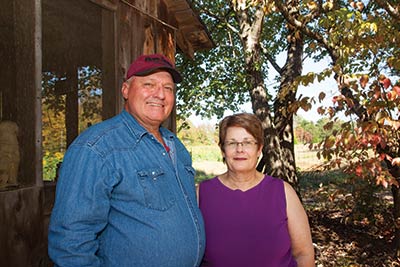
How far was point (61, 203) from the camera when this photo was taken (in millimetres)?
1739

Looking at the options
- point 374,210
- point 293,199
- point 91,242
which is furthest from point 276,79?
point 91,242

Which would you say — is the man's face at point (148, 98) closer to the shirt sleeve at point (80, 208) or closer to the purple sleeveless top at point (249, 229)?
the shirt sleeve at point (80, 208)

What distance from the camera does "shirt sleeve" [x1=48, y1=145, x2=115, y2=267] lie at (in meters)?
1.70

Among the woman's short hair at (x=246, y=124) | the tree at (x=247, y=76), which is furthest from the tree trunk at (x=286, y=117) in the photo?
the woman's short hair at (x=246, y=124)

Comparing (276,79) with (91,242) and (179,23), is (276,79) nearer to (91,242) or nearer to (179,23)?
(179,23)

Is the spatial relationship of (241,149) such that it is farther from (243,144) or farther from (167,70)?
(167,70)

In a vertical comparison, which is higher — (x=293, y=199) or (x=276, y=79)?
(x=276, y=79)

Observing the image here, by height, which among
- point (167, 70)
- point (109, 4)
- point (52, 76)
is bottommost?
point (167, 70)

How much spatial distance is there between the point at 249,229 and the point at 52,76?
12.3 ft

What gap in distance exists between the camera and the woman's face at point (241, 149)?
256 cm

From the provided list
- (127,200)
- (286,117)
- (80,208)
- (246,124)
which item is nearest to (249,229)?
(246,124)

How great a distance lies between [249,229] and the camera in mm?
2426

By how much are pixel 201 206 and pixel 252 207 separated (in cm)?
34

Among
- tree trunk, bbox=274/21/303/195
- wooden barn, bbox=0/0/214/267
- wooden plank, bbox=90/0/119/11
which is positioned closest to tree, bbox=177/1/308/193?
tree trunk, bbox=274/21/303/195
